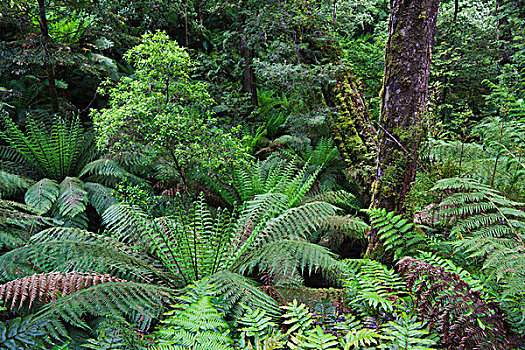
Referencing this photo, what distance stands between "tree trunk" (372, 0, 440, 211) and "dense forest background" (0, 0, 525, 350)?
0.01 m

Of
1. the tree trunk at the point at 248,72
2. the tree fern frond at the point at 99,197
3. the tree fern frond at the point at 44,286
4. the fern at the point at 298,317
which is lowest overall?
the tree fern frond at the point at 99,197

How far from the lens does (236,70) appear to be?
5094 mm

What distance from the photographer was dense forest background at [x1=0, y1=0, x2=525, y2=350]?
1362mm

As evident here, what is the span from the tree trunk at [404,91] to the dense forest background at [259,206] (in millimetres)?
15

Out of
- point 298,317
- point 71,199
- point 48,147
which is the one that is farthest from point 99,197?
point 298,317

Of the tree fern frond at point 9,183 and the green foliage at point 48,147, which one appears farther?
the green foliage at point 48,147

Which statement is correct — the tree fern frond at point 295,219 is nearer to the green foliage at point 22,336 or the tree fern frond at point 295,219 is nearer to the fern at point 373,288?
the fern at point 373,288

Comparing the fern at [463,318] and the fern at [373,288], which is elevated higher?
the fern at [463,318]

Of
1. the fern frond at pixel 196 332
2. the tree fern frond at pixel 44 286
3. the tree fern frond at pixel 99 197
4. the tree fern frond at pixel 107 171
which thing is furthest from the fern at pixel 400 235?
the tree fern frond at pixel 107 171

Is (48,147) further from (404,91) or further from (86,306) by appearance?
(404,91)

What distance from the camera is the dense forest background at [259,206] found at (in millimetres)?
1362

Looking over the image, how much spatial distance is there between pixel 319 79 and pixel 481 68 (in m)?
3.77

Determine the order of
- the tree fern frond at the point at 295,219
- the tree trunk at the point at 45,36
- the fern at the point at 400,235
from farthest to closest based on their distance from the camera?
the tree trunk at the point at 45,36 < the tree fern frond at the point at 295,219 < the fern at the point at 400,235

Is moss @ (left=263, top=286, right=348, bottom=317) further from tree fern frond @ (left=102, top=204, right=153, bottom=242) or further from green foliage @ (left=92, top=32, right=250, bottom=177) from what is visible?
green foliage @ (left=92, top=32, right=250, bottom=177)
